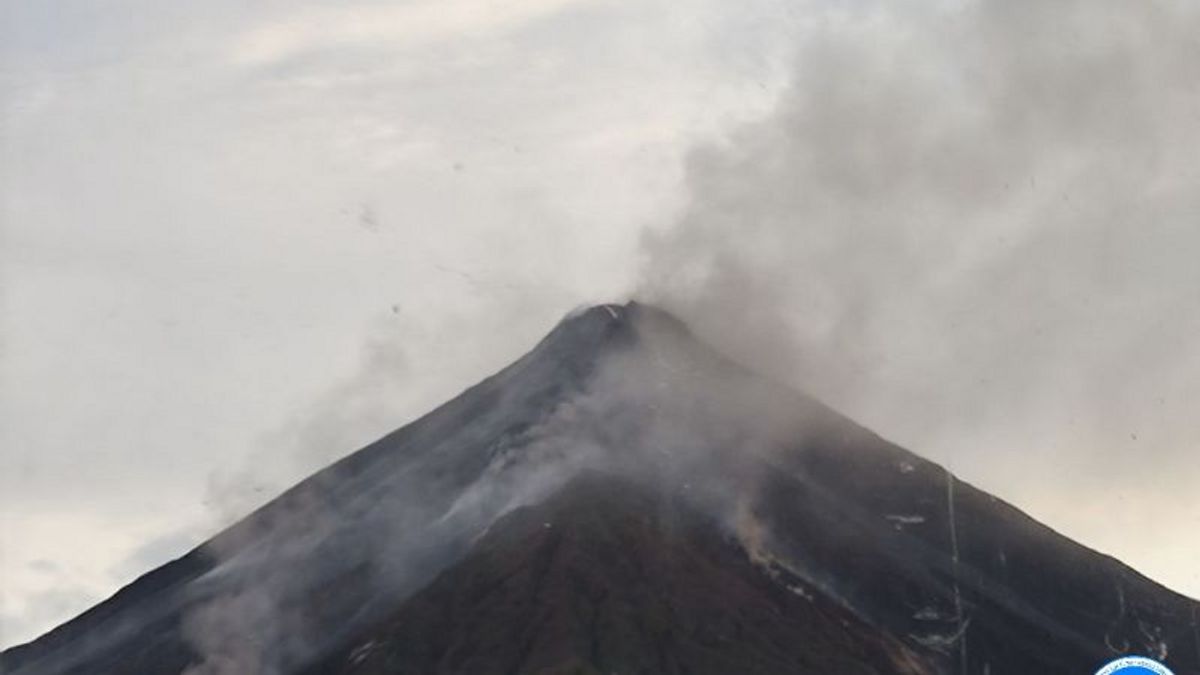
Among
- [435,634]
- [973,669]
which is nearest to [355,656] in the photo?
[435,634]

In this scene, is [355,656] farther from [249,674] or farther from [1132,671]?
[1132,671]

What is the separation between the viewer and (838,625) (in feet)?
654

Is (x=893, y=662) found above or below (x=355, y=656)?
below

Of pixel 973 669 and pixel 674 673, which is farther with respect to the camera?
pixel 973 669

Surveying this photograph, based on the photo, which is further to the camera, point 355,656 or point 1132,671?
point 355,656

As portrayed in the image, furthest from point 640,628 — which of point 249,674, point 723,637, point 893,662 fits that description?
point 249,674

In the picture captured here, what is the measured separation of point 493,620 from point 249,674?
22602 mm

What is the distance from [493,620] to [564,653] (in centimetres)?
1066

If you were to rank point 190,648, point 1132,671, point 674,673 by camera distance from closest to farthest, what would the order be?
point 1132,671 < point 674,673 < point 190,648

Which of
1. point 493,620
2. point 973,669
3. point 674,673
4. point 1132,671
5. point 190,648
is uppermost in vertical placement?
point 190,648

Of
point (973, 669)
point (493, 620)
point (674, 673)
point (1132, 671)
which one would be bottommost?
point (1132, 671)

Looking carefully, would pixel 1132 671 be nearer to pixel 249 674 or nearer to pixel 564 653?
pixel 564 653

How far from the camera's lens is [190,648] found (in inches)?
7830

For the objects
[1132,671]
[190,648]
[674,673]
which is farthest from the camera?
[190,648]
